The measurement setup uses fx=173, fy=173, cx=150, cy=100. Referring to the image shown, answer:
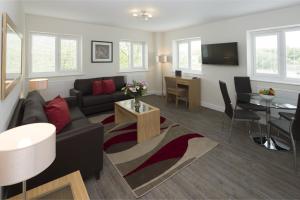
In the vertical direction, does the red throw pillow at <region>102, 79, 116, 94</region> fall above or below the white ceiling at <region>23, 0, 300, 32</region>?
below

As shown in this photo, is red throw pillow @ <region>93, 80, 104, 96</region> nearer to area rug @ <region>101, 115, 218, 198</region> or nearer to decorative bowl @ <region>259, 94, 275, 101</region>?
area rug @ <region>101, 115, 218, 198</region>

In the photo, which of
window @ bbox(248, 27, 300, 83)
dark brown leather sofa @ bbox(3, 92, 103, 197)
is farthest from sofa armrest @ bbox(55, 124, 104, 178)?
window @ bbox(248, 27, 300, 83)

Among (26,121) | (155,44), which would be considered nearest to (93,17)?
(155,44)

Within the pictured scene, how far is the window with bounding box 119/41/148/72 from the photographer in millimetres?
6157

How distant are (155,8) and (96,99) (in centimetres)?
→ 255

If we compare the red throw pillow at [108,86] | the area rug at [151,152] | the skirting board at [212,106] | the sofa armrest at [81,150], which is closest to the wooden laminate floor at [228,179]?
the area rug at [151,152]

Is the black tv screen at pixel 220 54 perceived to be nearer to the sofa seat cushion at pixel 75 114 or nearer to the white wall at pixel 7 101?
the sofa seat cushion at pixel 75 114

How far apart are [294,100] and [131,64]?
483cm

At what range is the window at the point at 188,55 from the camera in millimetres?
5633

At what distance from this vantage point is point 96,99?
4.45 m

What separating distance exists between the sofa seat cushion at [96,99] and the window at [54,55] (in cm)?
115

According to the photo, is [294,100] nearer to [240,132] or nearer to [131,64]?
[240,132]

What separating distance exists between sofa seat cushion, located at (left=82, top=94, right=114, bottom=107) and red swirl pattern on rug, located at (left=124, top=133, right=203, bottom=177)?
7.56 ft

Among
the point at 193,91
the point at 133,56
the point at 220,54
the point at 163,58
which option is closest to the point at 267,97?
the point at 220,54
